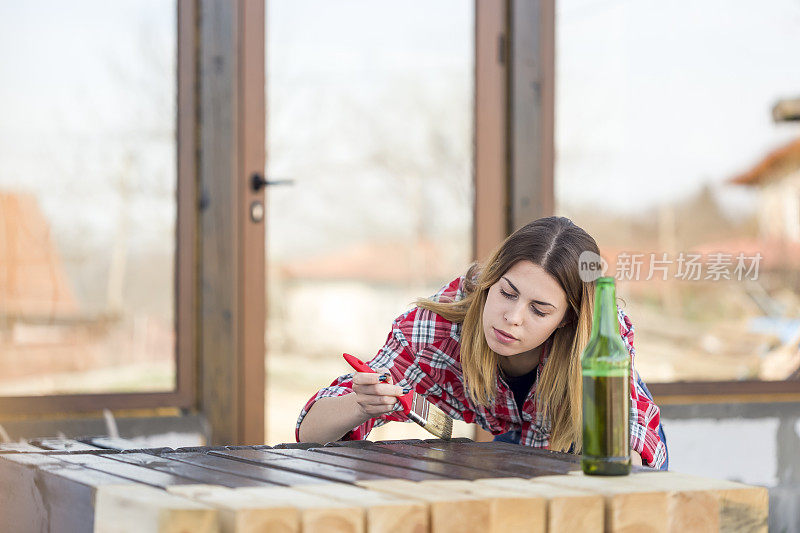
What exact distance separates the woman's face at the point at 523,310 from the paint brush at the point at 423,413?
21 cm

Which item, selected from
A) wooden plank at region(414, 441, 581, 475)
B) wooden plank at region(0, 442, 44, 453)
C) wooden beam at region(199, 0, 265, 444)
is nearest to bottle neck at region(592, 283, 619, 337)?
wooden plank at region(414, 441, 581, 475)

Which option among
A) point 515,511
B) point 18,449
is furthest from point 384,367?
point 515,511

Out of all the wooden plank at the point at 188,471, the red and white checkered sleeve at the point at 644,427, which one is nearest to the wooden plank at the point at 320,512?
the wooden plank at the point at 188,471

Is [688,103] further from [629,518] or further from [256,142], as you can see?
[629,518]

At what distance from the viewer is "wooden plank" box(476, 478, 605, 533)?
1309 mm

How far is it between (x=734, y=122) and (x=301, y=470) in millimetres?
2883

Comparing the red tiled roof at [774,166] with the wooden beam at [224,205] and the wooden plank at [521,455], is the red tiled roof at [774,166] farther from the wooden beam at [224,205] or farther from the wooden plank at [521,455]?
the wooden plank at [521,455]

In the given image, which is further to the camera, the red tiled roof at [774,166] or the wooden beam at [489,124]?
the red tiled roof at [774,166]

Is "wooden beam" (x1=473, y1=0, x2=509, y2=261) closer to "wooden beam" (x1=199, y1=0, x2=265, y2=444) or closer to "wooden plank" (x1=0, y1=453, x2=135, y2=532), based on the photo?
"wooden beam" (x1=199, y1=0, x2=265, y2=444)

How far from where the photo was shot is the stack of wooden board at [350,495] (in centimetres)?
122

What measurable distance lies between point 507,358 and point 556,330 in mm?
139

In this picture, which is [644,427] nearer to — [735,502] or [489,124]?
[735,502]

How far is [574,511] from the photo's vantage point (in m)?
1.32

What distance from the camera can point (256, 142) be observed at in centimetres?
340
